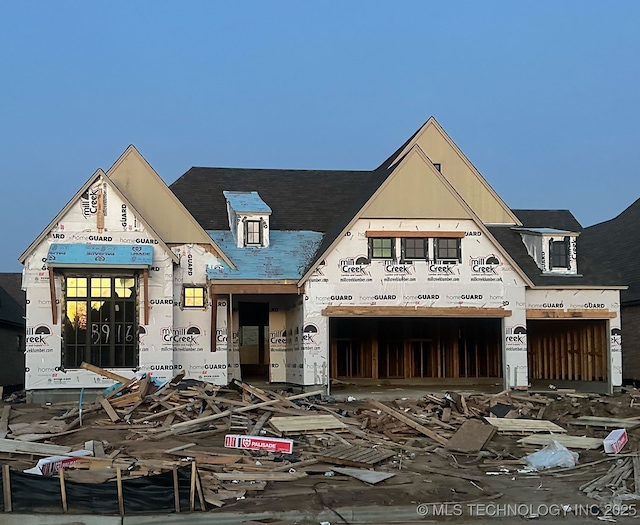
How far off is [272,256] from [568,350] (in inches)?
443

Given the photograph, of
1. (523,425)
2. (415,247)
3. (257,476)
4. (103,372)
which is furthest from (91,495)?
(415,247)

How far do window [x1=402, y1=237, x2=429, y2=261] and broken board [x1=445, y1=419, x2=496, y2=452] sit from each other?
7749 millimetres

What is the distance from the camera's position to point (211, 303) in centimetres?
2492

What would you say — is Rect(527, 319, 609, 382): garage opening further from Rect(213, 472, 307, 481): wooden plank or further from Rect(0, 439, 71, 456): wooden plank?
Rect(0, 439, 71, 456): wooden plank

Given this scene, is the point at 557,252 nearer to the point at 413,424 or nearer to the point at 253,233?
the point at 253,233

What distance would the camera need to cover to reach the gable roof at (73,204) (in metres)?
23.1

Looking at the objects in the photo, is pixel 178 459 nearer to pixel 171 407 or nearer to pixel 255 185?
pixel 171 407

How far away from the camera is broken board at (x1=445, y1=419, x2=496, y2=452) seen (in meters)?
16.7

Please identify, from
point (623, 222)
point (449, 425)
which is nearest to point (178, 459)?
point (449, 425)

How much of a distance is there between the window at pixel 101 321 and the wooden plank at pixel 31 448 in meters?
8.18

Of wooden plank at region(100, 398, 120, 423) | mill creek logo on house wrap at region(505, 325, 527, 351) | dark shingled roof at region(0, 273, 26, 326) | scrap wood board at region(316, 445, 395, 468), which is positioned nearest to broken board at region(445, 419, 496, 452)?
scrap wood board at region(316, 445, 395, 468)

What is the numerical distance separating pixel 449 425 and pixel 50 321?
11.7 meters

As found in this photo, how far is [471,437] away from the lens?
56.3 ft

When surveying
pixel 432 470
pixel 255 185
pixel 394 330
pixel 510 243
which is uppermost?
pixel 255 185
